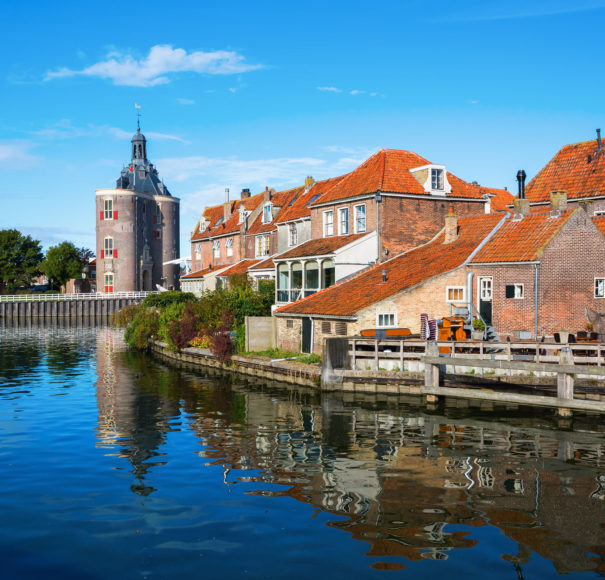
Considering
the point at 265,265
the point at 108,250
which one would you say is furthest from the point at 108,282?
the point at 265,265

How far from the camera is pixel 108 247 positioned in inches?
4254

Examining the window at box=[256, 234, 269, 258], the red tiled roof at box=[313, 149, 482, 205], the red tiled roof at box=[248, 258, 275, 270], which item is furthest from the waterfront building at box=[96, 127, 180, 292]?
the red tiled roof at box=[313, 149, 482, 205]

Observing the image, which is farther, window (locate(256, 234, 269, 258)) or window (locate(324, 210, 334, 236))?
window (locate(256, 234, 269, 258))

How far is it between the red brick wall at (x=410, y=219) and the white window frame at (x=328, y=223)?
509 centimetres

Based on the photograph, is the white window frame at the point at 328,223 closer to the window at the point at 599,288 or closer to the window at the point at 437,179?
the window at the point at 437,179

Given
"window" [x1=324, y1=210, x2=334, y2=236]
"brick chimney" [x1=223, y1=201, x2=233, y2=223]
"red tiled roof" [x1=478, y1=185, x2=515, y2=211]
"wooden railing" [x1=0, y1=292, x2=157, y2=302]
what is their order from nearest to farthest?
"window" [x1=324, y1=210, x2=334, y2=236]
"red tiled roof" [x1=478, y1=185, x2=515, y2=211]
"brick chimney" [x1=223, y1=201, x2=233, y2=223]
"wooden railing" [x1=0, y1=292, x2=157, y2=302]

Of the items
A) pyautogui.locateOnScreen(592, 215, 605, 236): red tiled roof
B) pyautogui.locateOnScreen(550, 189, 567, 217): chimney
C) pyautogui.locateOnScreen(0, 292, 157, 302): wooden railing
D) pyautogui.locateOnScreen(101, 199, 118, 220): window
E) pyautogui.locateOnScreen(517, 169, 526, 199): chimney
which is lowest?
pyautogui.locateOnScreen(0, 292, 157, 302): wooden railing

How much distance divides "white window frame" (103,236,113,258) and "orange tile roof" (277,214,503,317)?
77.4 meters

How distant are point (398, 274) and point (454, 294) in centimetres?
366

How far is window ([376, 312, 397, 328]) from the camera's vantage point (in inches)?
1236

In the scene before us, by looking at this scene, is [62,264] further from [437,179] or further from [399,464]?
[399,464]

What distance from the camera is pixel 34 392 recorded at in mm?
31188

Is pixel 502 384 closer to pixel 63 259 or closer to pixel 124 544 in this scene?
pixel 124 544

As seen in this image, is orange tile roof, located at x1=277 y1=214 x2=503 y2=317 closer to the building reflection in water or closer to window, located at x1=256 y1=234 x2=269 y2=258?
the building reflection in water
